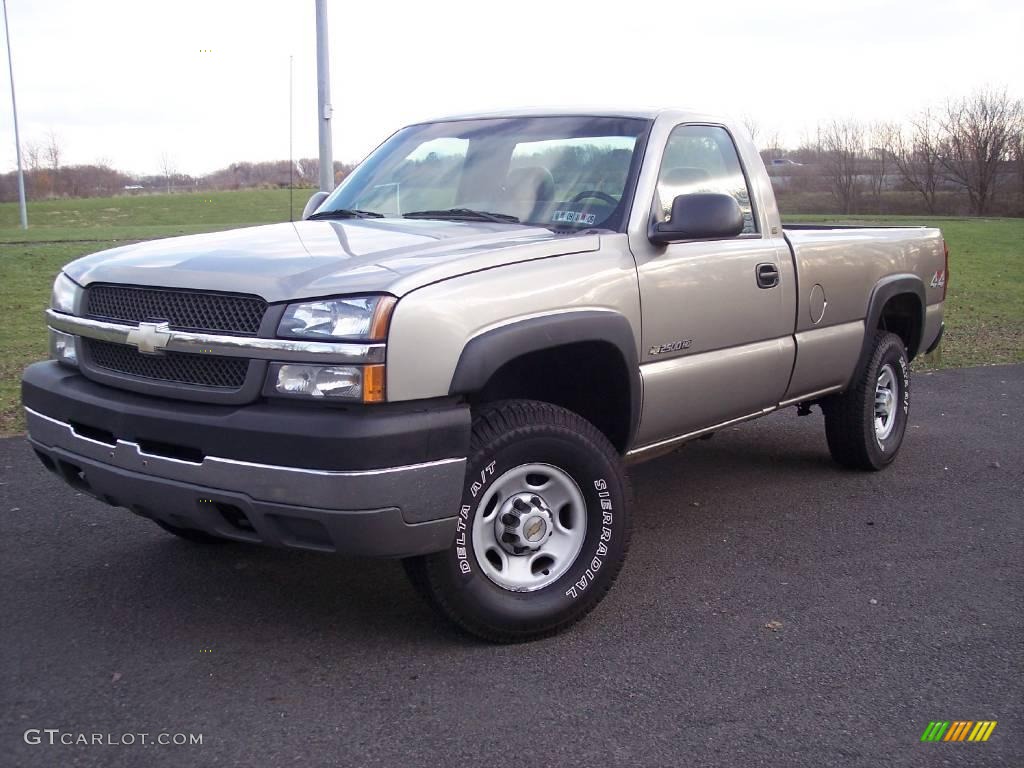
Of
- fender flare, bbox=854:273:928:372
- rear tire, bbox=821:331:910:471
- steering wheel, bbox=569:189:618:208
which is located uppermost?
steering wheel, bbox=569:189:618:208

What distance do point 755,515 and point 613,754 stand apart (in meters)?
2.66

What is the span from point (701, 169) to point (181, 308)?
2.53 m

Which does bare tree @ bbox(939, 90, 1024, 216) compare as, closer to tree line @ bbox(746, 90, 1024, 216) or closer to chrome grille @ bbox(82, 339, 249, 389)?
tree line @ bbox(746, 90, 1024, 216)

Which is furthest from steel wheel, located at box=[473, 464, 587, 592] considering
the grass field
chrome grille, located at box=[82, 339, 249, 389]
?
the grass field

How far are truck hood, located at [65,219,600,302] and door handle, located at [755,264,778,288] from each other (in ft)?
3.64

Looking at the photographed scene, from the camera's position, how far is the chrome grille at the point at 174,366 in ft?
11.3

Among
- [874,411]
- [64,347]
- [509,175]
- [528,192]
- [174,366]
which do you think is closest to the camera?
[174,366]

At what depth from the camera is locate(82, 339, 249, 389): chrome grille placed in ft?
11.3

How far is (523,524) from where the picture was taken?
12.6ft

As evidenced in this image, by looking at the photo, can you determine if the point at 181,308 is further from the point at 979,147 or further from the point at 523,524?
the point at 979,147

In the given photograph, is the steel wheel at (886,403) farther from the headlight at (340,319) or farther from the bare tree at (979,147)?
the bare tree at (979,147)

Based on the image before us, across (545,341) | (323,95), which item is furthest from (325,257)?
(323,95)

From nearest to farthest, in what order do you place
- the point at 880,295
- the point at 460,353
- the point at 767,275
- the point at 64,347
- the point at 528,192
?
the point at 460,353 < the point at 64,347 < the point at 528,192 < the point at 767,275 < the point at 880,295

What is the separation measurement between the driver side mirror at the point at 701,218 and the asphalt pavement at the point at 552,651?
4.73 feet
